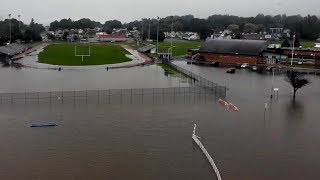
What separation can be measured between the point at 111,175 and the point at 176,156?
3.26 m

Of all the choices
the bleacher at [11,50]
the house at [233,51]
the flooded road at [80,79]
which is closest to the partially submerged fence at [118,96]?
the flooded road at [80,79]

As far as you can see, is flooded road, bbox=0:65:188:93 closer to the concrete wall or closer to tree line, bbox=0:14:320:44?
the concrete wall

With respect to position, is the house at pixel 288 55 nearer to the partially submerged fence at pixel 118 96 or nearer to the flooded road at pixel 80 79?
the flooded road at pixel 80 79

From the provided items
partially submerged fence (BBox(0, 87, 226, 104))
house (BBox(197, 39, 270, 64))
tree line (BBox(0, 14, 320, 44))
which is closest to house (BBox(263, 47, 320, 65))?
house (BBox(197, 39, 270, 64))

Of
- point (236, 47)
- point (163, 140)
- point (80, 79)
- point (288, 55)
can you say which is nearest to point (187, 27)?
point (236, 47)

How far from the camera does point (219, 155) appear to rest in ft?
57.6

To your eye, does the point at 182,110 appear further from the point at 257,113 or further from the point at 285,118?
the point at 285,118

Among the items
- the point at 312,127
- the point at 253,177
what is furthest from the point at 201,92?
the point at 253,177

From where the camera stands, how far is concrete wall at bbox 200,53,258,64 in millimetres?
50094

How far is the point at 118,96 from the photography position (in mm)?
28297

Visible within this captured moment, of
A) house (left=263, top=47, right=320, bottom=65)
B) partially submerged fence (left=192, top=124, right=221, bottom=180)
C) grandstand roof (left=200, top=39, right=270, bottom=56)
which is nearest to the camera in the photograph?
partially submerged fence (left=192, top=124, right=221, bottom=180)

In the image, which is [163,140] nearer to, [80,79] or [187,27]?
→ [80,79]

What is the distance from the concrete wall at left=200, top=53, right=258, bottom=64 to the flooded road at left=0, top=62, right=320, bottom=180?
1966cm

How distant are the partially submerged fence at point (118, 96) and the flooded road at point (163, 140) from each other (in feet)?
3.70
